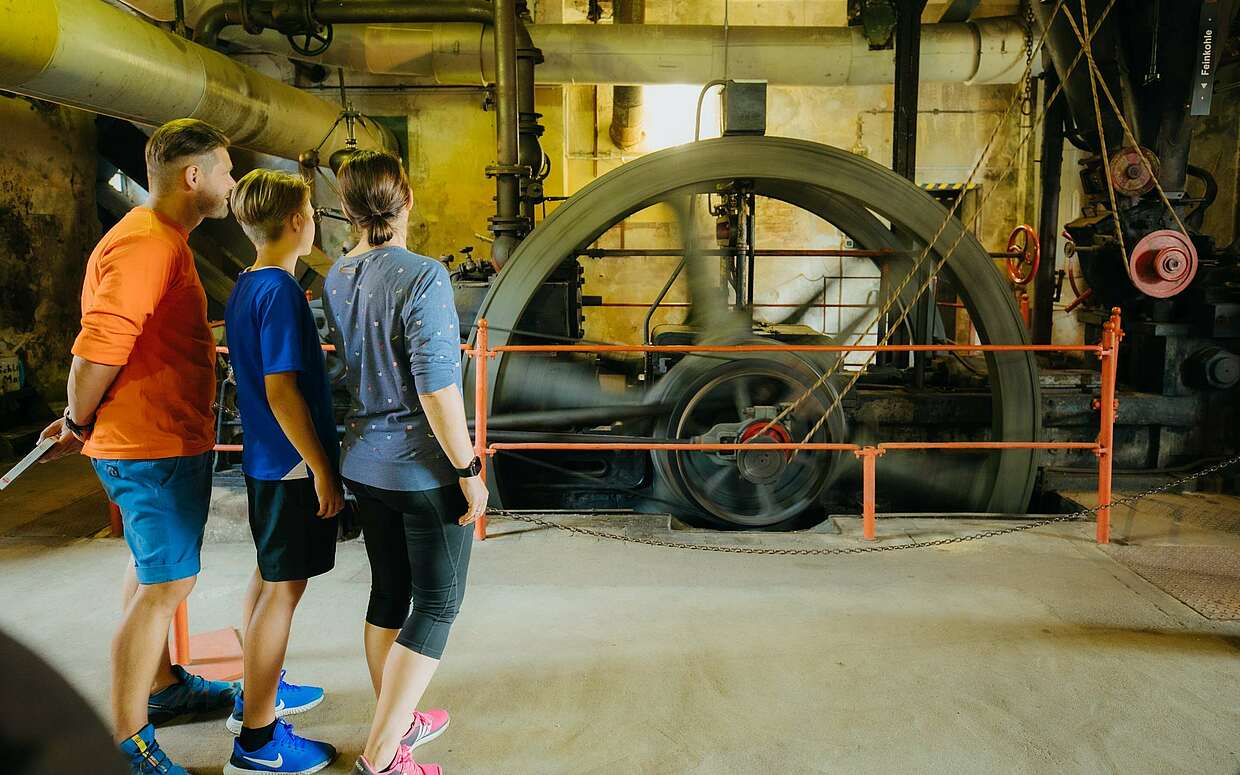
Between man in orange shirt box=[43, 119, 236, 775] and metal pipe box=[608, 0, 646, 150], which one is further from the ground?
metal pipe box=[608, 0, 646, 150]

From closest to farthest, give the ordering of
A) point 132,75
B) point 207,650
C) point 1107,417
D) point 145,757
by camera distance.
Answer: point 145,757 → point 207,650 → point 1107,417 → point 132,75

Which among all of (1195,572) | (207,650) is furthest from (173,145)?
(1195,572)

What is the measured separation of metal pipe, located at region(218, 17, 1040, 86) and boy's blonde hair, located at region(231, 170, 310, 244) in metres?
6.00

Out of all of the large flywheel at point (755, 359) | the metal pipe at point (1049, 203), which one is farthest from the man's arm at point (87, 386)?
the metal pipe at point (1049, 203)

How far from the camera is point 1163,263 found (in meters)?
4.94

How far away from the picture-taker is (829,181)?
14.8 ft

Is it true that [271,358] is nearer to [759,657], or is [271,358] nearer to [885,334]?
[759,657]

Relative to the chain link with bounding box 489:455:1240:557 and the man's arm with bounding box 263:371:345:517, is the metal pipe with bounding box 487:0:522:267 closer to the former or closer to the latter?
the chain link with bounding box 489:455:1240:557

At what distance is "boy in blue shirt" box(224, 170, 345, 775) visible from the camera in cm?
186

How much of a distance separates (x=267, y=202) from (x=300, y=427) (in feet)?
1.59

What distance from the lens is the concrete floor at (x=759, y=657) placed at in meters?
2.19

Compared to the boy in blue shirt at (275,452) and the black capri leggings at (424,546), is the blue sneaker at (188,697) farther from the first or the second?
the black capri leggings at (424,546)

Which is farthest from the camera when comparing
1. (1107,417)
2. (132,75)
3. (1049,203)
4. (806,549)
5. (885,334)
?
(1049,203)

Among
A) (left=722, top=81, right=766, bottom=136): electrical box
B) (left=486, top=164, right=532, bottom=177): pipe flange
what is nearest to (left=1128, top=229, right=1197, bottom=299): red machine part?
(left=722, top=81, right=766, bottom=136): electrical box
